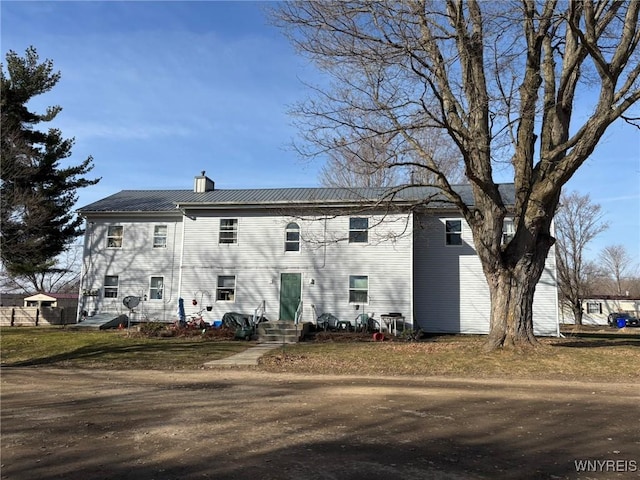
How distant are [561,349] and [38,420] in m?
12.4

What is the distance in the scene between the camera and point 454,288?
22.0 metres

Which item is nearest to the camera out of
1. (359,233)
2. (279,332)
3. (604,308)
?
(279,332)

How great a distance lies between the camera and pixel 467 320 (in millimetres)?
21797

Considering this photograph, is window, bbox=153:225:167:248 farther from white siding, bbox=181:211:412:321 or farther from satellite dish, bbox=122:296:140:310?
satellite dish, bbox=122:296:140:310

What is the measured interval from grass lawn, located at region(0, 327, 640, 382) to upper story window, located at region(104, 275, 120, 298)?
297 inches

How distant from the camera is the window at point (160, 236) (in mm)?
24250

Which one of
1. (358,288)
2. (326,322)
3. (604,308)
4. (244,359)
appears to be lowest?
(244,359)

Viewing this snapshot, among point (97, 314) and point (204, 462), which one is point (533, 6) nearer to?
point (204, 462)

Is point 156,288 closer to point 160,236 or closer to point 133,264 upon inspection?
point 133,264

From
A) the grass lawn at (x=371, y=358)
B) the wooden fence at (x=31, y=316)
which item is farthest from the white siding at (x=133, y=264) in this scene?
the grass lawn at (x=371, y=358)

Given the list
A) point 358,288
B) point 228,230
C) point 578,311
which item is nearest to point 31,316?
point 228,230

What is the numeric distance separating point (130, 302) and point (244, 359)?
1103cm

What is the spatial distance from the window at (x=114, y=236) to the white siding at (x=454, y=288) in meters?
14.8

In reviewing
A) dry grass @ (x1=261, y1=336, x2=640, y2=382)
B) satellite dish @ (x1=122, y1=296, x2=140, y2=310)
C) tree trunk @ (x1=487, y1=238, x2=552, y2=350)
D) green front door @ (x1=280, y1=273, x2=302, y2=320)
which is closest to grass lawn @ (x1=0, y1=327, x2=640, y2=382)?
dry grass @ (x1=261, y1=336, x2=640, y2=382)
